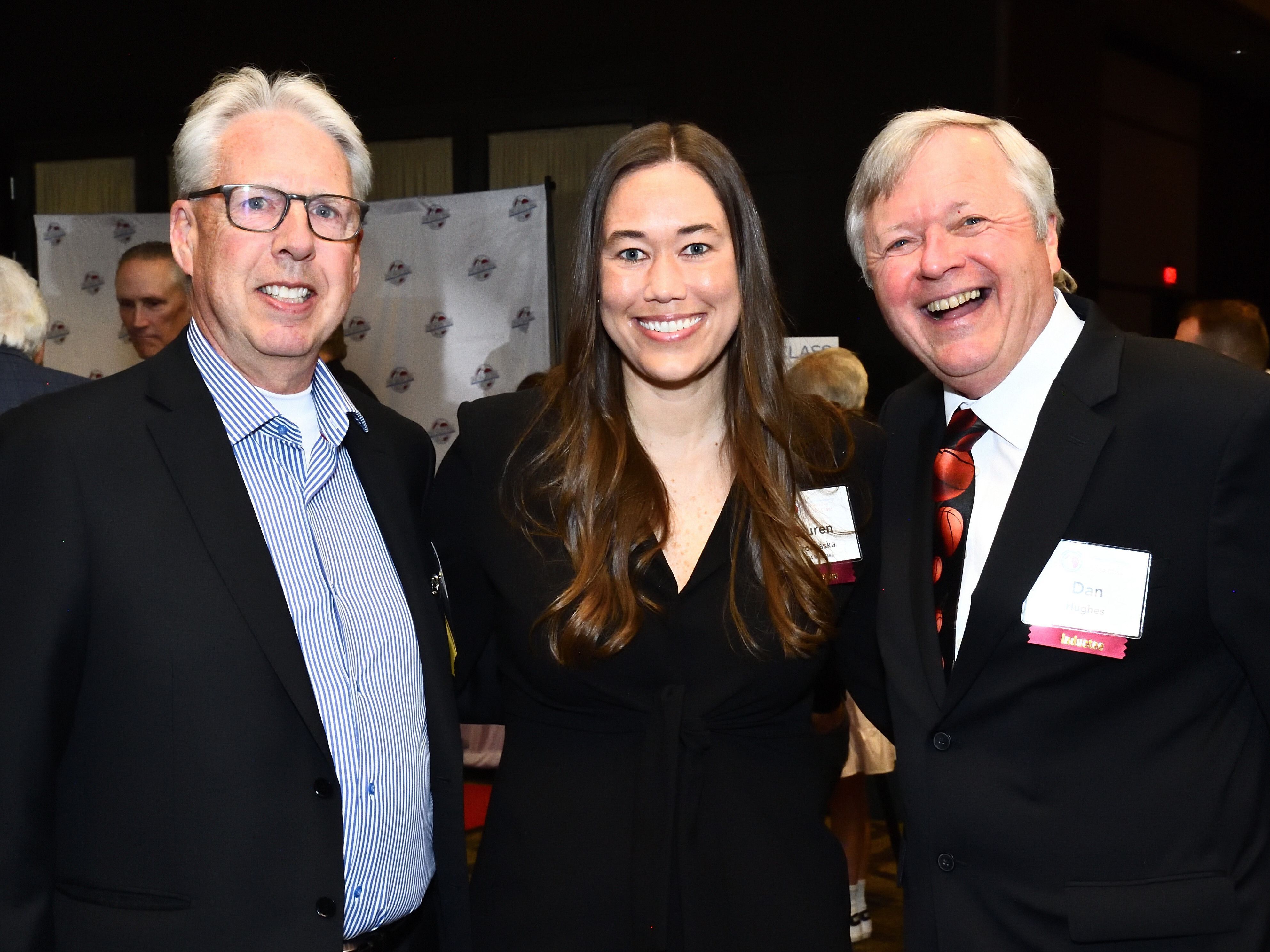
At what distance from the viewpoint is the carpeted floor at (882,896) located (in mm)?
4324

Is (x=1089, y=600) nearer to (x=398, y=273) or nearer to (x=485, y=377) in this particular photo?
(x=485, y=377)

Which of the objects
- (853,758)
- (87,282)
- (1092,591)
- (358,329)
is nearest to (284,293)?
(1092,591)

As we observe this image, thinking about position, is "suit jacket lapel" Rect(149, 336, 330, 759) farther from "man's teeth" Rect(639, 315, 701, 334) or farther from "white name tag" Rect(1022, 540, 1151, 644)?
"white name tag" Rect(1022, 540, 1151, 644)

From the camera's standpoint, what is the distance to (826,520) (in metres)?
2.16

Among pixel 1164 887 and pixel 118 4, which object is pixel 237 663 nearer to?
pixel 1164 887

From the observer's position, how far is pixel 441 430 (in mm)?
6863

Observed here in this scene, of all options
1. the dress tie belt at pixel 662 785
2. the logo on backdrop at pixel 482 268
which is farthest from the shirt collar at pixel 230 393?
the logo on backdrop at pixel 482 268

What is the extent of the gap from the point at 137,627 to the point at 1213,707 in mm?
1588

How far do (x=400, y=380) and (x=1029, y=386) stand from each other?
Answer: 18.0 feet

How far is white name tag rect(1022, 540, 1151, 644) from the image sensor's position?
67.2 inches

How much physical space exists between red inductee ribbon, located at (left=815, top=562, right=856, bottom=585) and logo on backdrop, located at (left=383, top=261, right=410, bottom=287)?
5284mm

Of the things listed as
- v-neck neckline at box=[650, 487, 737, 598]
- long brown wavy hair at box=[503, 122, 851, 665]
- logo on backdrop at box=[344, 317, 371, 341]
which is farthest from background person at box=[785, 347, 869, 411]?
logo on backdrop at box=[344, 317, 371, 341]

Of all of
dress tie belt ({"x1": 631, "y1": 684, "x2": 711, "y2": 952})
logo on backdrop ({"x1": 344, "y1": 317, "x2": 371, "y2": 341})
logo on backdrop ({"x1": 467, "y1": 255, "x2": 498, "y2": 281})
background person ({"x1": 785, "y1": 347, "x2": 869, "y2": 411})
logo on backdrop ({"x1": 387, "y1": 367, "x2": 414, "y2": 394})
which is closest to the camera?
dress tie belt ({"x1": 631, "y1": 684, "x2": 711, "y2": 952})

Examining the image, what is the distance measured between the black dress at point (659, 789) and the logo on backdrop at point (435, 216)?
5.08 meters
